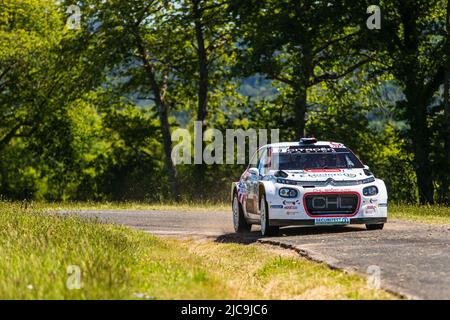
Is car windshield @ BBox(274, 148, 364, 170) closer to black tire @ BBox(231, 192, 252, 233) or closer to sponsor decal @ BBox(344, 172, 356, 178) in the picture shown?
sponsor decal @ BBox(344, 172, 356, 178)

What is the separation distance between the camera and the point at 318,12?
32.3 m

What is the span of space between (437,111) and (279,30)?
6.77 m

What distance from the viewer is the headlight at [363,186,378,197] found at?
50.9 ft

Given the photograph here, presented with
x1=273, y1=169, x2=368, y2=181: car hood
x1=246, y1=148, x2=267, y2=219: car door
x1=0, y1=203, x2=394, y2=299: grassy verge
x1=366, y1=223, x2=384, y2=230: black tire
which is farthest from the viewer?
x1=246, y1=148, x2=267, y2=219: car door

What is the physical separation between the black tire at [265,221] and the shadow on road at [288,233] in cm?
12

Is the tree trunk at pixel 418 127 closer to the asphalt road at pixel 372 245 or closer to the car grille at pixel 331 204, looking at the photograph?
the asphalt road at pixel 372 245

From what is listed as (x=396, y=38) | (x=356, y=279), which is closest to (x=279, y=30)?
(x=396, y=38)

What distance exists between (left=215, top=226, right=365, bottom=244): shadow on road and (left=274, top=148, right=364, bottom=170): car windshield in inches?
48.1

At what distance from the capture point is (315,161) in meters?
16.3

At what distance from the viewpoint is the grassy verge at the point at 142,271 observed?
314 inches

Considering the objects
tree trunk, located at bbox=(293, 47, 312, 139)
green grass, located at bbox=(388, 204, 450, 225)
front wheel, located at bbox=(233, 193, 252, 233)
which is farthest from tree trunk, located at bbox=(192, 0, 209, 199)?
front wheel, located at bbox=(233, 193, 252, 233)

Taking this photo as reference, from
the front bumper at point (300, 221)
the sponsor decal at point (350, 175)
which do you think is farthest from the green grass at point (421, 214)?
the sponsor decal at point (350, 175)

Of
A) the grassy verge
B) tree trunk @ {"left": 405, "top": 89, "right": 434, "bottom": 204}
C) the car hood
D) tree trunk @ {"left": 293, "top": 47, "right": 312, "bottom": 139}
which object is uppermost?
tree trunk @ {"left": 293, "top": 47, "right": 312, "bottom": 139}

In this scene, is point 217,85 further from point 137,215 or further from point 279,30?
point 137,215
